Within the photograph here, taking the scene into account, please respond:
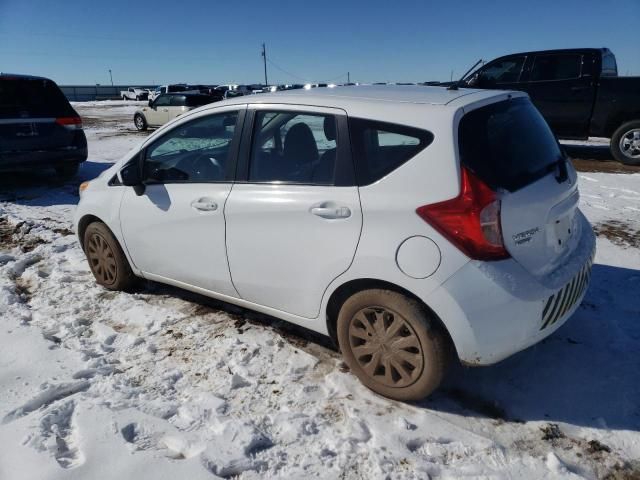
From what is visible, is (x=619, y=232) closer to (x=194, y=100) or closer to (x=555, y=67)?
(x=555, y=67)

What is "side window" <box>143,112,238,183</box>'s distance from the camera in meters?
3.20

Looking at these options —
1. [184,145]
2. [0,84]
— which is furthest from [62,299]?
[0,84]

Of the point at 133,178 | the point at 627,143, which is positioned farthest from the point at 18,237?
the point at 627,143

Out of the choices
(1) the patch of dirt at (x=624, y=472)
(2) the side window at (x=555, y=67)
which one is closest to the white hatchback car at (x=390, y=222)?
(1) the patch of dirt at (x=624, y=472)

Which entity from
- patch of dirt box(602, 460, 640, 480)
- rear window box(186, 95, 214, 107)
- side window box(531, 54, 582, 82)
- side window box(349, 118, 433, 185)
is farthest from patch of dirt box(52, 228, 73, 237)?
rear window box(186, 95, 214, 107)

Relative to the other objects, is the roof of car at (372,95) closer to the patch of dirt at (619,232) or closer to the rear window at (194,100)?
the patch of dirt at (619,232)

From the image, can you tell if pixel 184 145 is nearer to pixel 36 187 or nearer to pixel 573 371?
pixel 573 371

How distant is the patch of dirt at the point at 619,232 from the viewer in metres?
4.91

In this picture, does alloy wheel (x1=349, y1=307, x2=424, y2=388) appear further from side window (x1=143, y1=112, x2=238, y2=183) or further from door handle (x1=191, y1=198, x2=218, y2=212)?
side window (x1=143, y1=112, x2=238, y2=183)

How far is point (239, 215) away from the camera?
297 centimetres

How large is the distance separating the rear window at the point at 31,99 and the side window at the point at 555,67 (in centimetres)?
885

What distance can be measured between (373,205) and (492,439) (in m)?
1.32

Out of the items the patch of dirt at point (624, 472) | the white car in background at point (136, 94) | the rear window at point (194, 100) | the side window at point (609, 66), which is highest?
the white car in background at point (136, 94)

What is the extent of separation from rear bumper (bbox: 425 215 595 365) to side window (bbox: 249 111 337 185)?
1.01 metres
